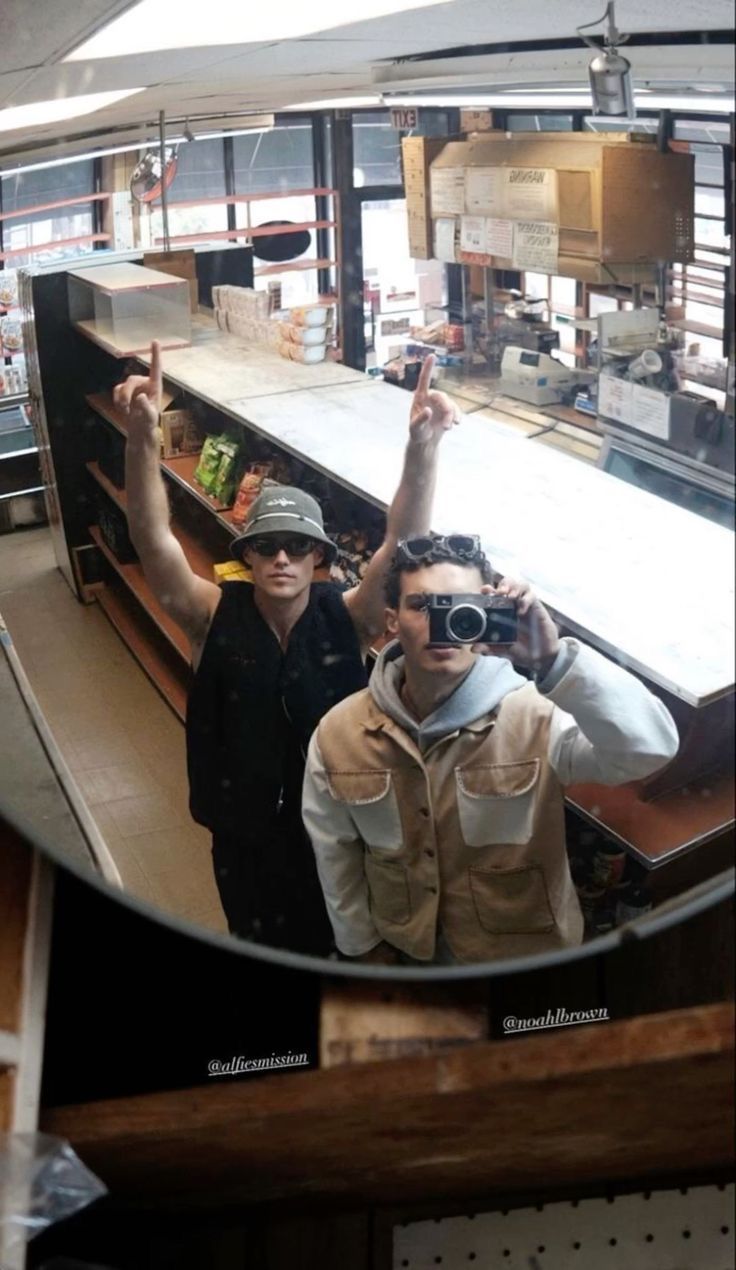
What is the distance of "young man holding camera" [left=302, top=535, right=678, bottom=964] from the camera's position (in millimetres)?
732

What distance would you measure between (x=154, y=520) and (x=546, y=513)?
0.24 metres

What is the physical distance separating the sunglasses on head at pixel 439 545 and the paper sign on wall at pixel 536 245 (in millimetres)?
160

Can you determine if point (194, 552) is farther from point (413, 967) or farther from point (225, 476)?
point (413, 967)

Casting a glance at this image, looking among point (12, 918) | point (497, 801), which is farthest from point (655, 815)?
point (12, 918)

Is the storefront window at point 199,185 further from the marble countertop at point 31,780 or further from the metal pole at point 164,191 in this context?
the marble countertop at point 31,780

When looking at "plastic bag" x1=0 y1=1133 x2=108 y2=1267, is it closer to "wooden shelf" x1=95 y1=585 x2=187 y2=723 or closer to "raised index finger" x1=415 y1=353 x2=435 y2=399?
"wooden shelf" x1=95 y1=585 x2=187 y2=723

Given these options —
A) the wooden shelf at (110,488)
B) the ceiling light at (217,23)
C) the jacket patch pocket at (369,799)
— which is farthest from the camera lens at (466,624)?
the ceiling light at (217,23)

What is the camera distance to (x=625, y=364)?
0.71 meters

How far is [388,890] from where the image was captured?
0.86 metres

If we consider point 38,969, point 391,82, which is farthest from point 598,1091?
point 391,82

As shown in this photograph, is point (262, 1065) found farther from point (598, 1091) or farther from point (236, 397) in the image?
point (236, 397)

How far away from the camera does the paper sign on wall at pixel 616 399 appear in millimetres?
713

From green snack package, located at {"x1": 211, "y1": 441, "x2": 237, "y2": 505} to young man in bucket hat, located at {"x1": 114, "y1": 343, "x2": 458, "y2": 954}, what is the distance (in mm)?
23

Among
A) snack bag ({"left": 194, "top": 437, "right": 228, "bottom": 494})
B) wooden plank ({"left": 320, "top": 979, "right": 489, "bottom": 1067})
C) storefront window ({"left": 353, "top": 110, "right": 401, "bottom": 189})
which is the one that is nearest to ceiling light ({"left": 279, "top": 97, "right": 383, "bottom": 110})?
storefront window ({"left": 353, "top": 110, "right": 401, "bottom": 189})
